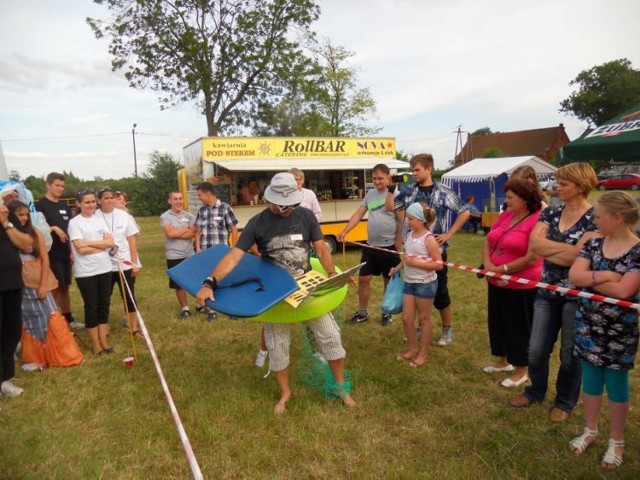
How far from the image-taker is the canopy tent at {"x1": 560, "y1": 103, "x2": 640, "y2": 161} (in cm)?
387

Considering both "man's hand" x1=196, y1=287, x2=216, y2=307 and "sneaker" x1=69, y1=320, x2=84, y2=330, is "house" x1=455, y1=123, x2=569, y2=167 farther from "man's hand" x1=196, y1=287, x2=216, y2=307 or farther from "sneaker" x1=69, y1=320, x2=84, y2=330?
"man's hand" x1=196, y1=287, x2=216, y2=307

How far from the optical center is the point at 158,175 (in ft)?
98.5

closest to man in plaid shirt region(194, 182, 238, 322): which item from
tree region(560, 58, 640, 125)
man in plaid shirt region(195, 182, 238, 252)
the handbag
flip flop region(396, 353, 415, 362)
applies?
man in plaid shirt region(195, 182, 238, 252)

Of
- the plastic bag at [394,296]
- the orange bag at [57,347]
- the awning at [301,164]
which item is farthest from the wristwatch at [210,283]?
the awning at [301,164]

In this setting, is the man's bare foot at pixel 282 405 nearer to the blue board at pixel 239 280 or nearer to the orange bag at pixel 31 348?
the blue board at pixel 239 280

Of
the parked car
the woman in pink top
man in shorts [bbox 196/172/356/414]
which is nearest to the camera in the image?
man in shorts [bbox 196/172/356/414]

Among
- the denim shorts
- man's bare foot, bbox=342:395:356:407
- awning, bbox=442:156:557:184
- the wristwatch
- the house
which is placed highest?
the house

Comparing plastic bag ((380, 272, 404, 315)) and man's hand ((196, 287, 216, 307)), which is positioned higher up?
man's hand ((196, 287, 216, 307))

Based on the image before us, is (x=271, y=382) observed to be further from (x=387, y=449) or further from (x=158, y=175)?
(x=158, y=175)

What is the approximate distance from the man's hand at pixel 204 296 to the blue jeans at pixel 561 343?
2305 mm

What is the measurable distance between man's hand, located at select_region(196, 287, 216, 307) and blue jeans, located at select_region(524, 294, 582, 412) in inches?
90.7

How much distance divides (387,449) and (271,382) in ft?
4.64

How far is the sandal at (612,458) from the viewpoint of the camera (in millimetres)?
2598

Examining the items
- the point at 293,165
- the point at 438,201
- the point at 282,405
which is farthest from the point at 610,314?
the point at 293,165
